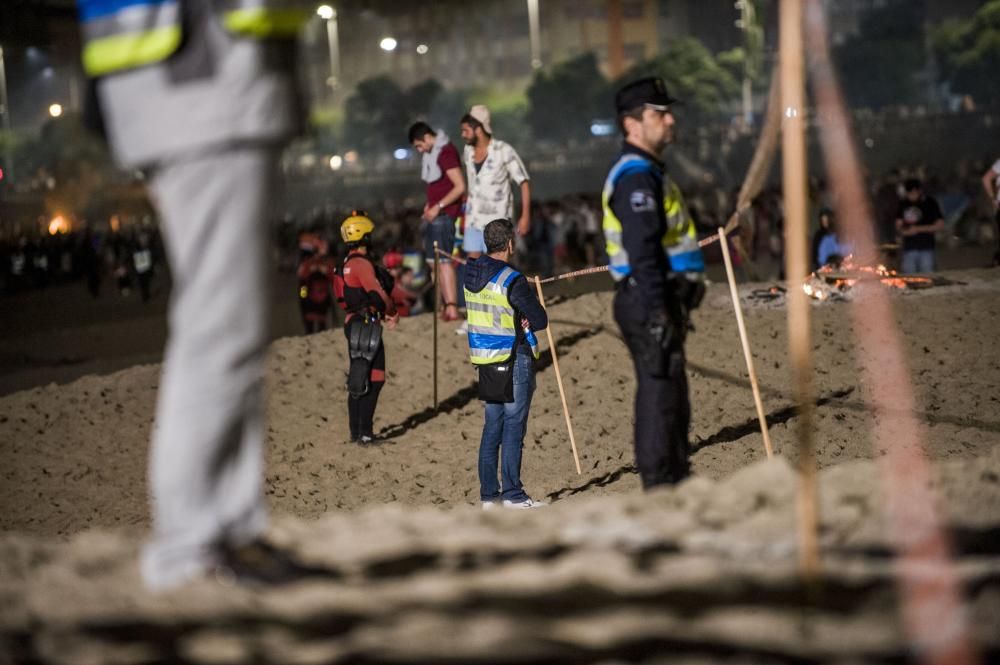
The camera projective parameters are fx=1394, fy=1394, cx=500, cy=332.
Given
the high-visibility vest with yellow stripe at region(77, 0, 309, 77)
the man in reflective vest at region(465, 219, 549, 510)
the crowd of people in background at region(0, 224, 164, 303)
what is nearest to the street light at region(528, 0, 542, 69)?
the crowd of people in background at region(0, 224, 164, 303)

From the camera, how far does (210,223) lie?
4.56m

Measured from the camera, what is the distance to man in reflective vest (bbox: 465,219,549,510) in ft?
31.6

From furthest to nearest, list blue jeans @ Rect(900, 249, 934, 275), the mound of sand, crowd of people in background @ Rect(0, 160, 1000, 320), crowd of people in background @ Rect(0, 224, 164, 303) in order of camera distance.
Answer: crowd of people in background @ Rect(0, 224, 164, 303), blue jeans @ Rect(900, 249, 934, 275), crowd of people in background @ Rect(0, 160, 1000, 320), the mound of sand

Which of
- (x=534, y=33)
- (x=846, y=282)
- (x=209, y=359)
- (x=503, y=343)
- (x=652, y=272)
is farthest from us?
(x=534, y=33)

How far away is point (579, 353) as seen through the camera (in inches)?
603

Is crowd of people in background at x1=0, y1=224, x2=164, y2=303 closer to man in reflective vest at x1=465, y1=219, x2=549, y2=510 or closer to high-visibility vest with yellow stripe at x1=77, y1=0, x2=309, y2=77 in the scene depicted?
man in reflective vest at x1=465, y1=219, x2=549, y2=510

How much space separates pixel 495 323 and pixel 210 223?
5215mm

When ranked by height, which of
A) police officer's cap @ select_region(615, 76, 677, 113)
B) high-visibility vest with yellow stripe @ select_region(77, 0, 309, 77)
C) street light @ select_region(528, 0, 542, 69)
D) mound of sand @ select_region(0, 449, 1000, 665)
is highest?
street light @ select_region(528, 0, 542, 69)

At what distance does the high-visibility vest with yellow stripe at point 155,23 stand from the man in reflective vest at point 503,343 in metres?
5.08

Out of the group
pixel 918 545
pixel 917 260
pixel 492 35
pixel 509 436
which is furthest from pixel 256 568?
Result: pixel 492 35

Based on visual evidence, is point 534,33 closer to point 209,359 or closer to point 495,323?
point 495,323

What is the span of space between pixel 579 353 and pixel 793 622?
36.2 ft

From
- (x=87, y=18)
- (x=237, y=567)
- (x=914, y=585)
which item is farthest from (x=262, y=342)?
(x=914, y=585)

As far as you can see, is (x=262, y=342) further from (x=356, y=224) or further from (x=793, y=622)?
(x=356, y=224)
